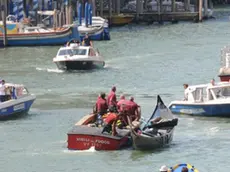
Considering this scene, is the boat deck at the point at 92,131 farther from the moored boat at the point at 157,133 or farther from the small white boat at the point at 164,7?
the small white boat at the point at 164,7

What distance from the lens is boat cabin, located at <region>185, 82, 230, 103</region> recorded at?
37688 mm

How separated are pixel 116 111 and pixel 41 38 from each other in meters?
36.2

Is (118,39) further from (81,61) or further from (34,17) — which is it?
(81,61)

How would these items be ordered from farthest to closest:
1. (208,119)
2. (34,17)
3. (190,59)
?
(34,17), (190,59), (208,119)

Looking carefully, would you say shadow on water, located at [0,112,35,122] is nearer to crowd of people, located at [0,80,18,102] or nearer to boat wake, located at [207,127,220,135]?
crowd of people, located at [0,80,18,102]

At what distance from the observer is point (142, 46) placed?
69000mm

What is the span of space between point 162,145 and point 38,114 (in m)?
8.44

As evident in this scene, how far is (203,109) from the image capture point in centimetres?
3747

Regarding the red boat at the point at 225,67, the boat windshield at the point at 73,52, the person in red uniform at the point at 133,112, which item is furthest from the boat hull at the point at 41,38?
the person in red uniform at the point at 133,112

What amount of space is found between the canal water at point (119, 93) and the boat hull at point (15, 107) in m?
0.31

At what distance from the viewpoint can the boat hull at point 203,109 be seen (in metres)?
37.1

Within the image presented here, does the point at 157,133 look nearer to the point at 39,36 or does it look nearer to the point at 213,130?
the point at 213,130

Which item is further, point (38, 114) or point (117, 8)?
point (117, 8)

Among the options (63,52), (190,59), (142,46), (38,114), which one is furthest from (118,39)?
(38,114)
